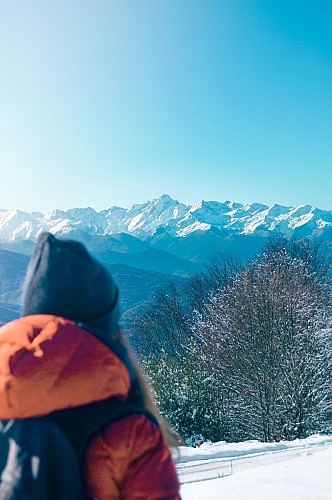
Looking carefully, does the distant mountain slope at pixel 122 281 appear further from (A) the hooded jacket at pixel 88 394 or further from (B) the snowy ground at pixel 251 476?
(A) the hooded jacket at pixel 88 394

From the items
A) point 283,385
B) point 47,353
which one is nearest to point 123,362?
point 47,353

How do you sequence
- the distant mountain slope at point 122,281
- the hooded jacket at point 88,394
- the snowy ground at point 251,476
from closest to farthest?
the hooded jacket at point 88,394 → the snowy ground at point 251,476 → the distant mountain slope at point 122,281

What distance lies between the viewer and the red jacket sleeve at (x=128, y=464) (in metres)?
1.10

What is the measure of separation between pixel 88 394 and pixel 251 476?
5.51m

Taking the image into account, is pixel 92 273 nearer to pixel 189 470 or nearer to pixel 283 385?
pixel 189 470

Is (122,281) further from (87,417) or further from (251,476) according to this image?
(87,417)

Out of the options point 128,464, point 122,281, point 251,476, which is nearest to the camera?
point 128,464

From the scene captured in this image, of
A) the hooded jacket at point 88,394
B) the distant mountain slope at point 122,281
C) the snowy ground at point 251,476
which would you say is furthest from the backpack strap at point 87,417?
the distant mountain slope at point 122,281

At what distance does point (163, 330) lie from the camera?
43.4 m

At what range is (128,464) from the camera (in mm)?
1123

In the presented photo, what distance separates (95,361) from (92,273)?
28 centimetres

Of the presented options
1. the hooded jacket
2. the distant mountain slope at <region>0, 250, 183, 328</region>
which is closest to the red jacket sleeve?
the hooded jacket

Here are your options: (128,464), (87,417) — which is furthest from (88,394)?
(128,464)

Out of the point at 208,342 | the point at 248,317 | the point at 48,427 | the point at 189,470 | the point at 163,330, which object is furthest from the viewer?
the point at 163,330
